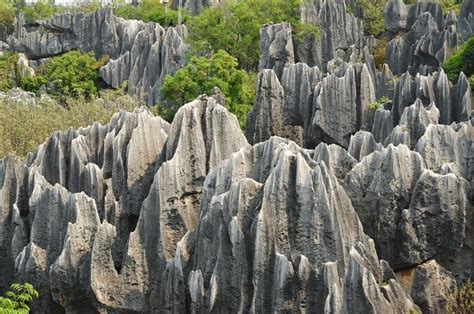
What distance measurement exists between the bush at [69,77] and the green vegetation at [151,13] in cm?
1196

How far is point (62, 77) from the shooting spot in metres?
48.5

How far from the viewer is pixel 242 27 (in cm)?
4322

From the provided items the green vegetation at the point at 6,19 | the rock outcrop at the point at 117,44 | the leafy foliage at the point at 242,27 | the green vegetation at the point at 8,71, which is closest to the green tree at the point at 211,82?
the leafy foliage at the point at 242,27

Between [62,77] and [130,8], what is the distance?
75.3 ft

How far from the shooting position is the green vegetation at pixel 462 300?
43.6 feet

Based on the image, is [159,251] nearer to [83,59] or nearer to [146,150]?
[146,150]

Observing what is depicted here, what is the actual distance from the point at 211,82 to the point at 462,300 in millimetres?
18813

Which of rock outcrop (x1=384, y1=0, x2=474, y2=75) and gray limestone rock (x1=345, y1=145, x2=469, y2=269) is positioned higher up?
rock outcrop (x1=384, y1=0, x2=474, y2=75)

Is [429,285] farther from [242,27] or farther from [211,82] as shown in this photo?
[242,27]

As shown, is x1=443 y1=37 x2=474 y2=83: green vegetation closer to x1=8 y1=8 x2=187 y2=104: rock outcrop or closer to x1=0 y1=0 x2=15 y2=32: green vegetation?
x1=8 y1=8 x2=187 y2=104: rock outcrop

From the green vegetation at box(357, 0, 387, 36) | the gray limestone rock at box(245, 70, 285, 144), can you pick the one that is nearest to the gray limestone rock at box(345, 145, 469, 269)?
the gray limestone rock at box(245, 70, 285, 144)

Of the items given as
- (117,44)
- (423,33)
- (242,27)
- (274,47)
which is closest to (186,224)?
(274,47)

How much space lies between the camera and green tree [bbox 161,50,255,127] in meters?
31.0

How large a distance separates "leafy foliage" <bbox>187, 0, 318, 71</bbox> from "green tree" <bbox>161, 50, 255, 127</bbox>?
32.1 feet
